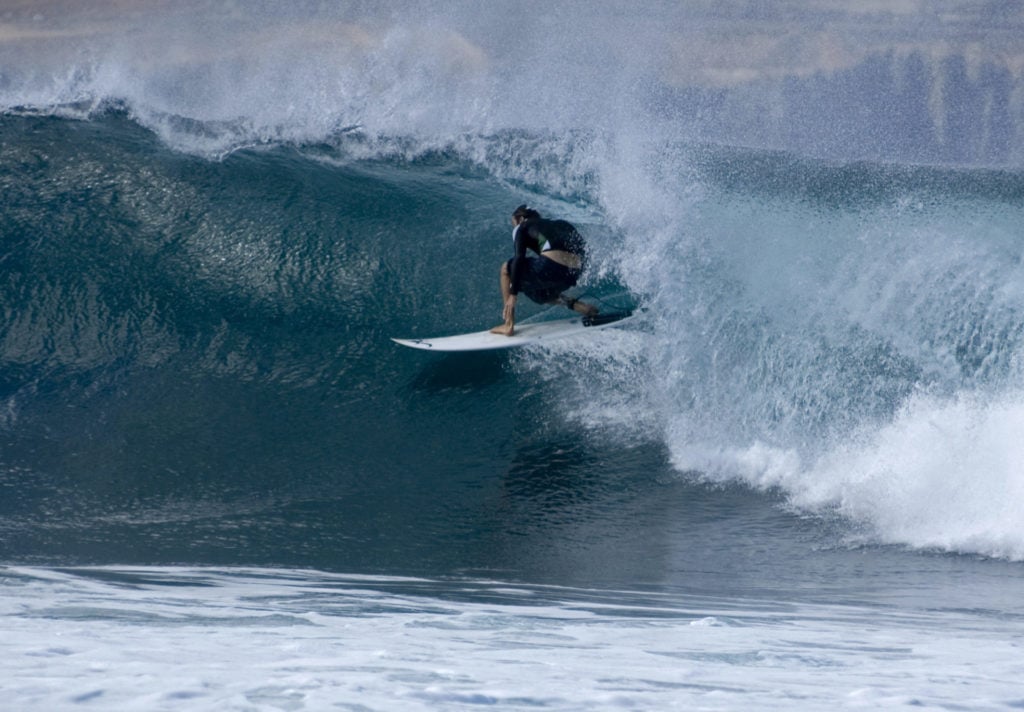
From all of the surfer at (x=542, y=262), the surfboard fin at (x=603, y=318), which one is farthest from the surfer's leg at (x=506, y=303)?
the surfboard fin at (x=603, y=318)

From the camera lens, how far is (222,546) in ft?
19.0

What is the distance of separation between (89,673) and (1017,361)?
250 inches

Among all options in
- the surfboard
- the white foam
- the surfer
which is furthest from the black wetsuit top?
the white foam

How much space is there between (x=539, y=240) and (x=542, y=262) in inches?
7.0

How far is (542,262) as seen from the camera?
26.7 feet

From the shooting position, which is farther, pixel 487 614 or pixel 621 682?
pixel 487 614

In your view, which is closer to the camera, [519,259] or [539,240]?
[519,259]

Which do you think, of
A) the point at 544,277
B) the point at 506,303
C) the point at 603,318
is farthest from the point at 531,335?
the point at 603,318

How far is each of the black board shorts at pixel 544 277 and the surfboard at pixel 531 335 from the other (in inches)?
9.9

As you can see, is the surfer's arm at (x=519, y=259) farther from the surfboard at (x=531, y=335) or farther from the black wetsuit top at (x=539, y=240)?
the surfboard at (x=531, y=335)

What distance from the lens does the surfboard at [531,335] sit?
8.21 m

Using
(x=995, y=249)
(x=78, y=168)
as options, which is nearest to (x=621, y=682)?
(x=995, y=249)

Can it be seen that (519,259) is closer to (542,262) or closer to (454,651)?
(542,262)

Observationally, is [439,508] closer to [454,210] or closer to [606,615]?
[606,615]
